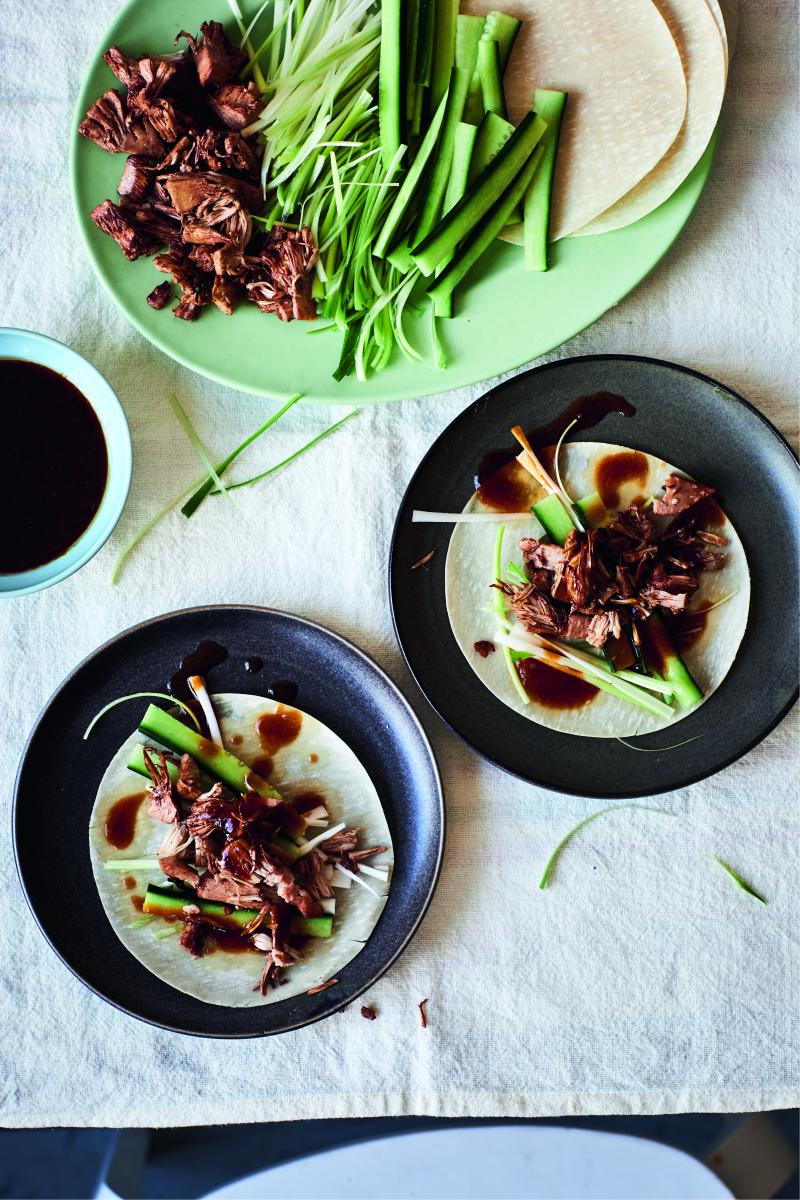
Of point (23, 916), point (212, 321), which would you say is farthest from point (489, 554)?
point (23, 916)

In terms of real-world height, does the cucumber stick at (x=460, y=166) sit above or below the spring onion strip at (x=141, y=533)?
above

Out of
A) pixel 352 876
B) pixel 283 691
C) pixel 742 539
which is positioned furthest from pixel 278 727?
pixel 742 539

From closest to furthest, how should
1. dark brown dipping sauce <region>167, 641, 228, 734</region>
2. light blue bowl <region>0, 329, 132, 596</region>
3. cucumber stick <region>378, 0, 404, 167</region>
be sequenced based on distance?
cucumber stick <region>378, 0, 404, 167</region>, light blue bowl <region>0, 329, 132, 596</region>, dark brown dipping sauce <region>167, 641, 228, 734</region>

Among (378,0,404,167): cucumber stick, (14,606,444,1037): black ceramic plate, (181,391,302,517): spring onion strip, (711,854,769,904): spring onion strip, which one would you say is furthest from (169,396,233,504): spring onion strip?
(711,854,769,904): spring onion strip

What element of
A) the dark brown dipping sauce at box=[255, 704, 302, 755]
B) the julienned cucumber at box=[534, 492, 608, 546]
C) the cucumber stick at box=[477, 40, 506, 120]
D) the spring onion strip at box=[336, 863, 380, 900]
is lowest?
the spring onion strip at box=[336, 863, 380, 900]

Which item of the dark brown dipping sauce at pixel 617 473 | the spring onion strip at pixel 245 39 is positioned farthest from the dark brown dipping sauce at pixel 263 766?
the spring onion strip at pixel 245 39

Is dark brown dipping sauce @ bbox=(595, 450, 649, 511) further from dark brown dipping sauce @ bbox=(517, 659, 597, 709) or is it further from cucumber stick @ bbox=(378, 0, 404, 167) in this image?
cucumber stick @ bbox=(378, 0, 404, 167)

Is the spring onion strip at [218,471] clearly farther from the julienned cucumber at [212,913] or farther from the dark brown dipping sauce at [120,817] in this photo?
the julienned cucumber at [212,913]

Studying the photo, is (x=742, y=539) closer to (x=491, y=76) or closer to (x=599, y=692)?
(x=599, y=692)
